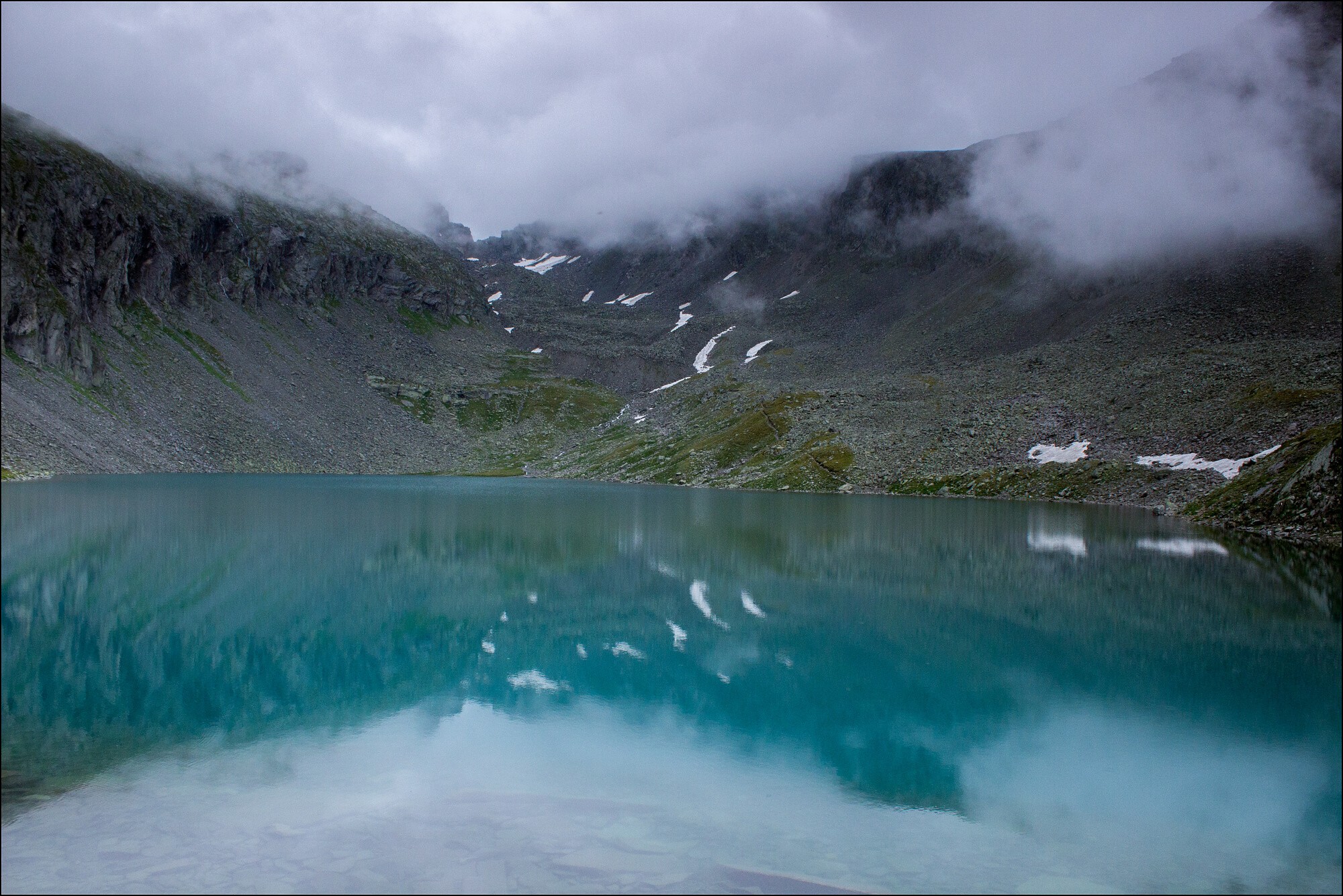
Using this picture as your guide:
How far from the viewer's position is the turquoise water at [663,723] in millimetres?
10789

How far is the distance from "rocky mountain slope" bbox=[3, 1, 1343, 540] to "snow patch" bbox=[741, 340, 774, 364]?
3.50 feet

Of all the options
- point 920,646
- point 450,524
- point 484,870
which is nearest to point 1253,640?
point 920,646

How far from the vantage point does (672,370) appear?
175 metres

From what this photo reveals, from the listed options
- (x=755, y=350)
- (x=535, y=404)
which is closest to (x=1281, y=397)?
(x=755, y=350)

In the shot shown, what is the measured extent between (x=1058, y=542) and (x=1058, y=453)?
4413 cm

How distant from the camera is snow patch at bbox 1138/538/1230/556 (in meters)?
37.6

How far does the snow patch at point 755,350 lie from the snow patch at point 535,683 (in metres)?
148

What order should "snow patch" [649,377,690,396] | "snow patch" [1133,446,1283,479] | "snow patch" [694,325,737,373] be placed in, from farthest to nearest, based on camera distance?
1. "snow patch" [694,325,737,373]
2. "snow patch" [649,377,690,396]
3. "snow patch" [1133,446,1283,479]

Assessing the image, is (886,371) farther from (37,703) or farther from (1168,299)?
(37,703)

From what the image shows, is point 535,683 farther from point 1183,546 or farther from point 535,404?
point 535,404

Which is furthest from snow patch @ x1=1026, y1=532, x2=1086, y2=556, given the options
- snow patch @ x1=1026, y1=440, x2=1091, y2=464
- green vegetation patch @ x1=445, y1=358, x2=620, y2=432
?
green vegetation patch @ x1=445, y1=358, x2=620, y2=432

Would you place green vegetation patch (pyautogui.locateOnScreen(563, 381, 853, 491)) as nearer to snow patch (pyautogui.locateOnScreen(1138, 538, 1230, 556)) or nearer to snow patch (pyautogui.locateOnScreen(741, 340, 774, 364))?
snow patch (pyautogui.locateOnScreen(741, 340, 774, 364))

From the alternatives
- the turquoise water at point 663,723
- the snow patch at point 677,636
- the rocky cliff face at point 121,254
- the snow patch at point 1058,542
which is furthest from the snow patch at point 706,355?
the snow patch at point 677,636

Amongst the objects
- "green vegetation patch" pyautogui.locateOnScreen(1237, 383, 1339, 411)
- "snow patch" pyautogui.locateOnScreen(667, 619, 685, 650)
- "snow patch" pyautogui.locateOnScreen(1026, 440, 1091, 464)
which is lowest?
"snow patch" pyautogui.locateOnScreen(667, 619, 685, 650)
